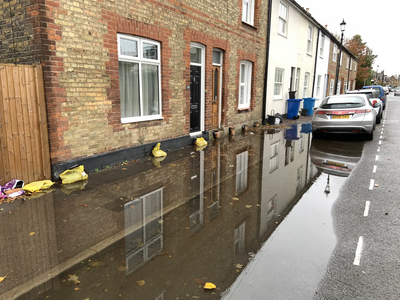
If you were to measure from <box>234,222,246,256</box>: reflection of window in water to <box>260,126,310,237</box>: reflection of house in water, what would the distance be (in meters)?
0.25

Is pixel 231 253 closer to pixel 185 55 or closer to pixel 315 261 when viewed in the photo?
pixel 315 261

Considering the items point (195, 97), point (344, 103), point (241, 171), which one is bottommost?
point (241, 171)

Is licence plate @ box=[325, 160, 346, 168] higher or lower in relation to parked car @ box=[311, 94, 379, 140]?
lower

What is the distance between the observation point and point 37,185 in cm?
520

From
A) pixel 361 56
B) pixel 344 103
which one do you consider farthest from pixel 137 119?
pixel 361 56

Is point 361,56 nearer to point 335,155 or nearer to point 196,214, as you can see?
point 335,155

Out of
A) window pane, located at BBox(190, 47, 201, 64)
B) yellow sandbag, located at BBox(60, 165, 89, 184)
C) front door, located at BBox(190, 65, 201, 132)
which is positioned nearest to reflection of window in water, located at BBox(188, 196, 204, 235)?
yellow sandbag, located at BBox(60, 165, 89, 184)

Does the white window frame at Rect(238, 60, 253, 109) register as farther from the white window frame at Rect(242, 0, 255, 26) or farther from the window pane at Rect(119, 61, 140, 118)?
the window pane at Rect(119, 61, 140, 118)

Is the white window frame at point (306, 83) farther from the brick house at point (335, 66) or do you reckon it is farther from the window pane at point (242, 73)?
the window pane at point (242, 73)

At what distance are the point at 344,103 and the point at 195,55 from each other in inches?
214

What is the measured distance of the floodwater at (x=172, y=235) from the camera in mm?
2840

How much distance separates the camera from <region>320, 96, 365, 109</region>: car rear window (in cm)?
1013

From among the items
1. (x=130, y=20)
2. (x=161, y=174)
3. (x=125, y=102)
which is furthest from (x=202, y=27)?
(x=161, y=174)

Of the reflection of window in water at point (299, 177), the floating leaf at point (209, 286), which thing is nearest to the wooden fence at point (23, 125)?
the floating leaf at point (209, 286)
